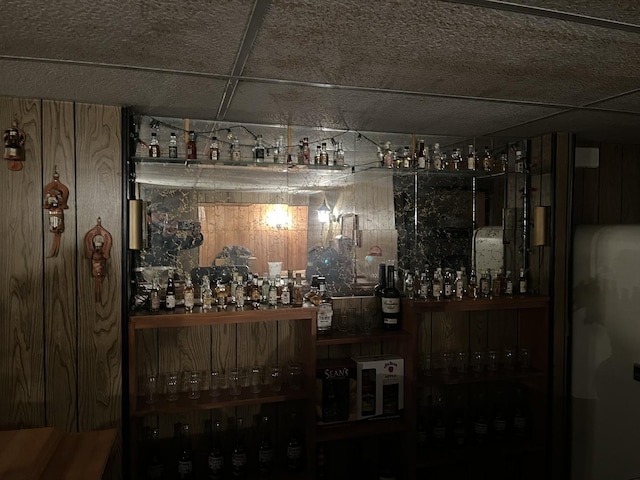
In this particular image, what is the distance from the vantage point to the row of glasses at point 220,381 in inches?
86.5

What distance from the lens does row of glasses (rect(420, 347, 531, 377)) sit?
258 centimetres

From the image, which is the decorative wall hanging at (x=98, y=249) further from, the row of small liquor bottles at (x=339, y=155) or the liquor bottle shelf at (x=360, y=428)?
the liquor bottle shelf at (x=360, y=428)

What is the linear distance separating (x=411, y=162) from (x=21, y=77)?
6.01ft

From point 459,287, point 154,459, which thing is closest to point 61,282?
point 154,459

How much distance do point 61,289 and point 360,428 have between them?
1.55m

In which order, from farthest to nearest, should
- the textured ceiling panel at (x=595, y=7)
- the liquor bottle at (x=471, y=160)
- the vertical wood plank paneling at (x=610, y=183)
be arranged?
the vertical wood plank paneling at (x=610, y=183)
the liquor bottle at (x=471, y=160)
the textured ceiling panel at (x=595, y=7)

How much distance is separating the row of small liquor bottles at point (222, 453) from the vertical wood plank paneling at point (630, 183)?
2.41 meters

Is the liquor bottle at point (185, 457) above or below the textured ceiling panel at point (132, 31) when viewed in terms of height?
below

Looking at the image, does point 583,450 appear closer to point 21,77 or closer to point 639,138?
point 639,138

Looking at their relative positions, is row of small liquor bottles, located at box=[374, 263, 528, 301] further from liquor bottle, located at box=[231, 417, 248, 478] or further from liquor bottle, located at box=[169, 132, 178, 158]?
liquor bottle, located at box=[169, 132, 178, 158]

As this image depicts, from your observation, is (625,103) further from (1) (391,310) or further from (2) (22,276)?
(2) (22,276)

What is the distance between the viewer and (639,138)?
8.85 ft

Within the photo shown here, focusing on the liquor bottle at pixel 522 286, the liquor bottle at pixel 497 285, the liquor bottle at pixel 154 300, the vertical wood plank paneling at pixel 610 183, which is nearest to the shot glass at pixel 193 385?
the liquor bottle at pixel 154 300

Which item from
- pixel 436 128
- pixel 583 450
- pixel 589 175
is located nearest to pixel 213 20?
pixel 436 128
